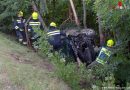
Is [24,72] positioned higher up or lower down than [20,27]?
lower down

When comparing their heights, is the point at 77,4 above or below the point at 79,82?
above

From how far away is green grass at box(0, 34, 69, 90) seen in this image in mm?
6363

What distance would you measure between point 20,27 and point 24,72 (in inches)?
147

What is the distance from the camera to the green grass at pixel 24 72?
6.36 metres

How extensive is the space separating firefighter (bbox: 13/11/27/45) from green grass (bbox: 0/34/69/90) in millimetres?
1431

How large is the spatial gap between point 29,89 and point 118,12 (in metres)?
2.29

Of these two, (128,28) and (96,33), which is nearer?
(128,28)

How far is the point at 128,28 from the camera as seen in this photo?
6434 millimetres

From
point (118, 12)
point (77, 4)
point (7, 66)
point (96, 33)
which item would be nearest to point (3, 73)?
point (7, 66)

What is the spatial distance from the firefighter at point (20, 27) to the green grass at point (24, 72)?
4.69 feet

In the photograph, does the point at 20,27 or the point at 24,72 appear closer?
the point at 24,72

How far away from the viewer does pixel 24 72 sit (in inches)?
277

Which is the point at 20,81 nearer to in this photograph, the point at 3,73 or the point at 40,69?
the point at 3,73

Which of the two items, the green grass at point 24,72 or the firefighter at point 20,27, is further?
the firefighter at point 20,27
